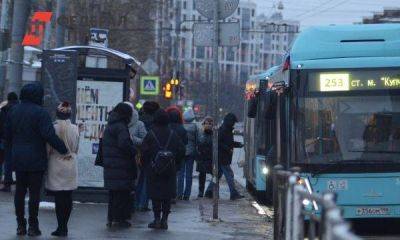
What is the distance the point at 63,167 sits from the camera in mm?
12758

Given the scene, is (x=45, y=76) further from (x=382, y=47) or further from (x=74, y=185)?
(x=382, y=47)

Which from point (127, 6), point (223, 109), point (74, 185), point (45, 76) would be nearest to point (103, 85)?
point (45, 76)

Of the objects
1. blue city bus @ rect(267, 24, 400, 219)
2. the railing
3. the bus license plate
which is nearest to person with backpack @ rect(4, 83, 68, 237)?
the railing

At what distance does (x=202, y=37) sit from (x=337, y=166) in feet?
10.8

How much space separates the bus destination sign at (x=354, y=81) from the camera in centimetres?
1454

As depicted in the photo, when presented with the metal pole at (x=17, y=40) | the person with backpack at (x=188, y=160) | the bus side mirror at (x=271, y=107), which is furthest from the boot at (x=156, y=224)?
the metal pole at (x=17, y=40)

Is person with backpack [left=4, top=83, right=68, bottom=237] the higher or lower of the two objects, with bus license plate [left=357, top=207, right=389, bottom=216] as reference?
higher

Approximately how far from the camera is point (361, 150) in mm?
14359

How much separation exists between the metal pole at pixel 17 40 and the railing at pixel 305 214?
1193 centimetres

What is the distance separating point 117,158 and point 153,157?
1.78 ft

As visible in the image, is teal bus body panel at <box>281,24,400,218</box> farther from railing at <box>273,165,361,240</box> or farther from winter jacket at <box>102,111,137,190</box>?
railing at <box>273,165,361,240</box>

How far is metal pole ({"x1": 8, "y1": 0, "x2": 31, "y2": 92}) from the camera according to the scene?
2217 centimetres

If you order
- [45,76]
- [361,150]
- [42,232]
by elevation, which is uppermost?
[45,76]

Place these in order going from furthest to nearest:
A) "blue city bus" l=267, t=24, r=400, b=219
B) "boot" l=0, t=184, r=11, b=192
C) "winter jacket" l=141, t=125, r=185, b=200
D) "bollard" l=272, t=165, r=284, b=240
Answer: "boot" l=0, t=184, r=11, b=192 → "blue city bus" l=267, t=24, r=400, b=219 → "winter jacket" l=141, t=125, r=185, b=200 → "bollard" l=272, t=165, r=284, b=240
